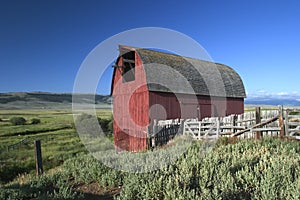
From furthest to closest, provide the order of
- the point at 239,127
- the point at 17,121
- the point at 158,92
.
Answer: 1. the point at 17,121
2. the point at 158,92
3. the point at 239,127

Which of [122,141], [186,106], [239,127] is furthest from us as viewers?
[122,141]

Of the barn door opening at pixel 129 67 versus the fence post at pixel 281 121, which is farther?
the barn door opening at pixel 129 67

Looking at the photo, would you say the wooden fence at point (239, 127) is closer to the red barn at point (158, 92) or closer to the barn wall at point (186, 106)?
the barn wall at point (186, 106)

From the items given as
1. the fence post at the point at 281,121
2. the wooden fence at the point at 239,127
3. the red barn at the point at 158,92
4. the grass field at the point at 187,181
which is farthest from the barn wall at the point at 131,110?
the grass field at the point at 187,181

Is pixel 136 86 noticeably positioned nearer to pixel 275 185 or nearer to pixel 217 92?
pixel 217 92

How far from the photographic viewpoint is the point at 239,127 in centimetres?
1168

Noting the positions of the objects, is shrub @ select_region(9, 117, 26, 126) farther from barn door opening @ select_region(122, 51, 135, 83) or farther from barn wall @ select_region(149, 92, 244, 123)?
barn wall @ select_region(149, 92, 244, 123)

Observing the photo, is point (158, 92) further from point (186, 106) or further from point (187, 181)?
point (187, 181)

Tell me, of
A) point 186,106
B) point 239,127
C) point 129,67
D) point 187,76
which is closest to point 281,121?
point 239,127

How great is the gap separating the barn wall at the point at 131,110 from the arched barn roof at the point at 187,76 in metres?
0.83

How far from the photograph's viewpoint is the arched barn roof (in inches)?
656

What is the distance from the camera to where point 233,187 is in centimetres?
414

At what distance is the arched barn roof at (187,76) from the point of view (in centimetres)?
1666

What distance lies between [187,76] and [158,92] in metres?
3.91
